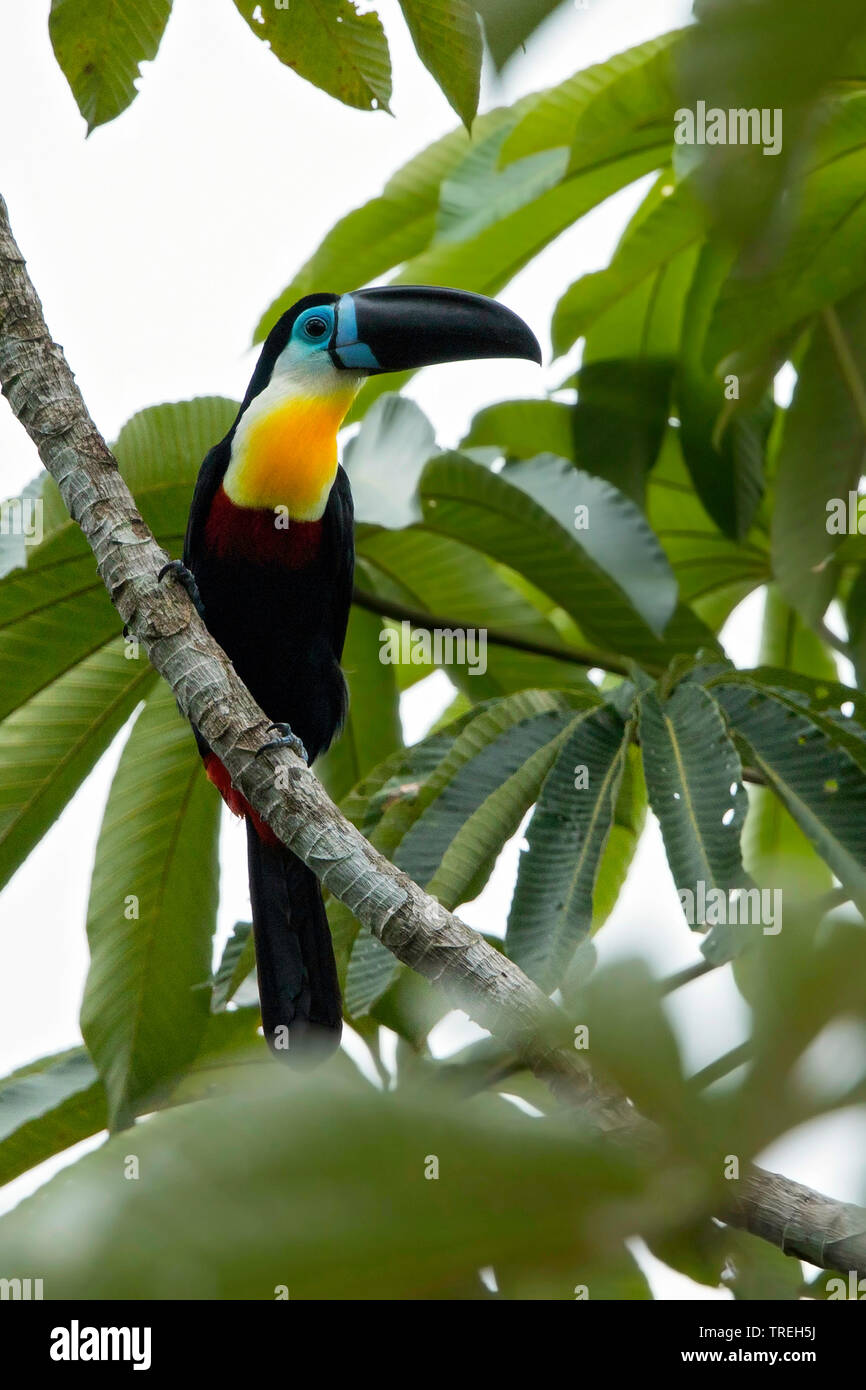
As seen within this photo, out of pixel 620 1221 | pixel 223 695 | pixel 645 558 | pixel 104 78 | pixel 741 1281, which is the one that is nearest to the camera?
pixel 620 1221

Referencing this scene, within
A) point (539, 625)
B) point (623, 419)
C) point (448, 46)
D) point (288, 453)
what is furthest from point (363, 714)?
point (448, 46)

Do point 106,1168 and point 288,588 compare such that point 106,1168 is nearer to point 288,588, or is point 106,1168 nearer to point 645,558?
point 645,558

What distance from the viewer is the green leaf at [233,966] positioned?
292 centimetres

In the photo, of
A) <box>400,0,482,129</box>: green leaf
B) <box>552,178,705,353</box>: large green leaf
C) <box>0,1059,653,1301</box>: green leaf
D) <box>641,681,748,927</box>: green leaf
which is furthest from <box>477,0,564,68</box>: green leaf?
<box>552,178,705,353</box>: large green leaf

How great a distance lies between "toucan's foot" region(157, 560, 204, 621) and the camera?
2.31 metres

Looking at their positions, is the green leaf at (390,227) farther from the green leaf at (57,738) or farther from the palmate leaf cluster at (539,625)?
the green leaf at (57,738)

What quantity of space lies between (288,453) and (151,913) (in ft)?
3.91

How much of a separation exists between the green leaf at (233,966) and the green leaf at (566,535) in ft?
3.41

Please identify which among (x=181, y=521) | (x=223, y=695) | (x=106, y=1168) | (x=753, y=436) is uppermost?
(x=753, y=436)

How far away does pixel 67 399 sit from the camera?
232cm

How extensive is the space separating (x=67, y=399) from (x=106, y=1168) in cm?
203

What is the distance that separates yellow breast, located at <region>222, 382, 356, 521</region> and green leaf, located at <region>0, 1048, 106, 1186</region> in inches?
55.5

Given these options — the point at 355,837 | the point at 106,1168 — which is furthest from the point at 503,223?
the point at 106,1168

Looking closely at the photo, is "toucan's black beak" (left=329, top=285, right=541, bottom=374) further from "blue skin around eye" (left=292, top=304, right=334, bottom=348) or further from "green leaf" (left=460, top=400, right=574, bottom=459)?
"green leaf" (left=460, top=400, right=574, bottom=459)
